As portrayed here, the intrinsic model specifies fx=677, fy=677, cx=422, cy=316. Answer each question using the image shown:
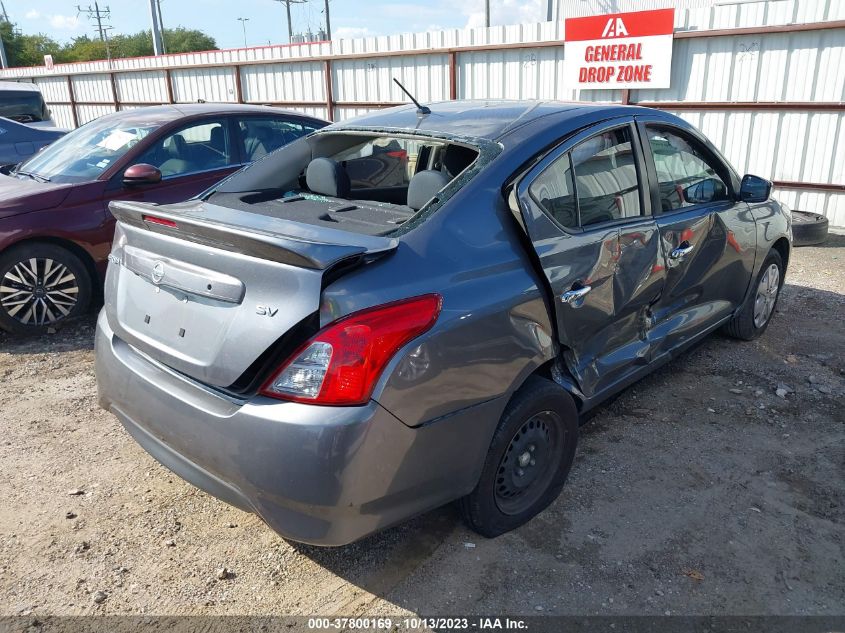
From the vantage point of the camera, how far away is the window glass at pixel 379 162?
362 centimetres

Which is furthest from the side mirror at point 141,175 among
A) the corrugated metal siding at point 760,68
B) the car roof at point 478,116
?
the corrugated metal siding at point 760,68

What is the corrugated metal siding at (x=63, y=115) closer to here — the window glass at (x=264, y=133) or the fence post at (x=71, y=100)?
the fence post at (x=71, y=100)

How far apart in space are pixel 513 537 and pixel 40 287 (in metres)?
4.22

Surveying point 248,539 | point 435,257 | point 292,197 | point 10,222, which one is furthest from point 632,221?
point 10,222

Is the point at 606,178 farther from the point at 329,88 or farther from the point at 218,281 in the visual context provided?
the point at 329,88

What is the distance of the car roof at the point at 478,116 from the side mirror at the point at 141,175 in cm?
230

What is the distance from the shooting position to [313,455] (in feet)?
6.89

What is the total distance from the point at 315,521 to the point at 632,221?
2.09 m

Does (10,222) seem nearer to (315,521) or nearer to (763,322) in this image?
(315,521)

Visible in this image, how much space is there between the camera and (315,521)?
7.20 feet

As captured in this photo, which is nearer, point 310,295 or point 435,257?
point 310,295

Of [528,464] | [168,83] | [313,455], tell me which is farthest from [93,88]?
[313,455]

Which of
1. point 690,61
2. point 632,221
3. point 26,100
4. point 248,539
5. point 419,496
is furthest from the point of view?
point 26,100

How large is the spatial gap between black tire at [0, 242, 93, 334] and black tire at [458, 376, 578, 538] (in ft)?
13.1
